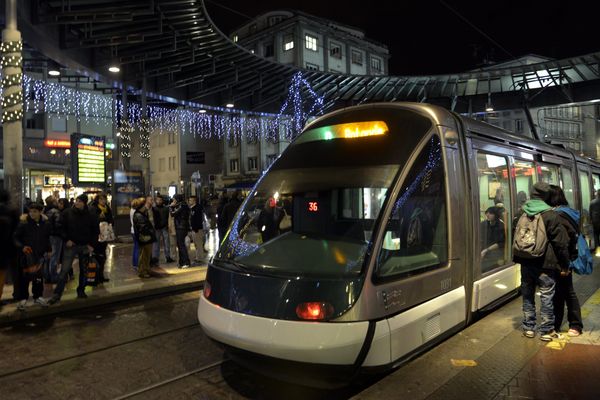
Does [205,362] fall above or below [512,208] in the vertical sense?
below

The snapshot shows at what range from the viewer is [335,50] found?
52.2 meters

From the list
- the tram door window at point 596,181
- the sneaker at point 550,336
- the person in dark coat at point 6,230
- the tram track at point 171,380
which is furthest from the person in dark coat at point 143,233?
the tram door window at point 596,181

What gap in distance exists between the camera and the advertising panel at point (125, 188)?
55.8ft

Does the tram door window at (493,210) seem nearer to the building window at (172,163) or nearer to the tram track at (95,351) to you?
the tram track at (95,351)

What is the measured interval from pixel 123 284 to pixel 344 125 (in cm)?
609

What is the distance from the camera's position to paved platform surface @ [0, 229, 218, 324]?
720 cm

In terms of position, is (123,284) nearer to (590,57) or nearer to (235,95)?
(235,95)

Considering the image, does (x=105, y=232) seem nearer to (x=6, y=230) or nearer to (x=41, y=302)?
(x=41, y=302)

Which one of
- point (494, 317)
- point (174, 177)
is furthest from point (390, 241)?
point (174, 177)

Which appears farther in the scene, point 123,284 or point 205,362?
point 123,284

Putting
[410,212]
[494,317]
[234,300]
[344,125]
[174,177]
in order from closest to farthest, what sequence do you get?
1. [234,300]
2. [410,212]
3. [344,125]
4. [494,317]
5. [174,177]

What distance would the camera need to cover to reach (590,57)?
17000 mm

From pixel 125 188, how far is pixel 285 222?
1378cm

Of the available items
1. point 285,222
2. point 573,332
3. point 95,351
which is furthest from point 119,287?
point 573,332
